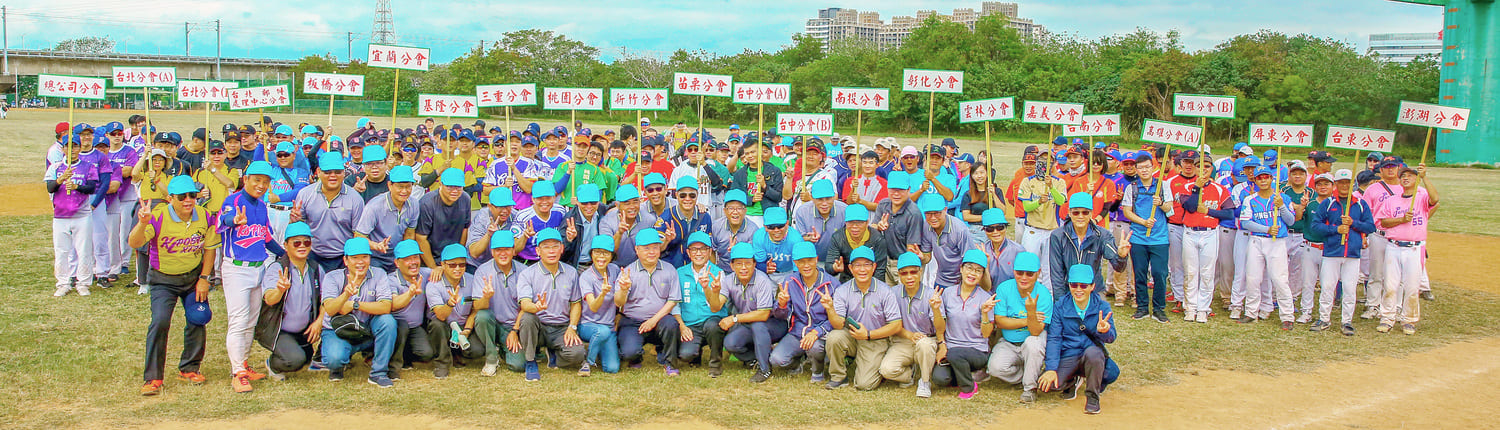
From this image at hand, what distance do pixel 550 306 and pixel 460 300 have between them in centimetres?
75

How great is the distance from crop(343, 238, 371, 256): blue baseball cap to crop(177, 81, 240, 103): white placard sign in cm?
520

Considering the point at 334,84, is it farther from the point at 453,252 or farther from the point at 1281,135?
the point at 1281,135

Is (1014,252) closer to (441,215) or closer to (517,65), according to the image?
(441,215)

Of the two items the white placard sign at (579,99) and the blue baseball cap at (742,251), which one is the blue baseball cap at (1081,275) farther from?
the white placard sign at (579,99)

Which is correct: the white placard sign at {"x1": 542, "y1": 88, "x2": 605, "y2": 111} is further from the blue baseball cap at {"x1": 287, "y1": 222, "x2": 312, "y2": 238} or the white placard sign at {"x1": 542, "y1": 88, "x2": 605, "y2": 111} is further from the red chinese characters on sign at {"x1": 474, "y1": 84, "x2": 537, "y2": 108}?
the blue baseball cap at {"x1": 287, "y1": 222, "x2": 312, "y2": 238}

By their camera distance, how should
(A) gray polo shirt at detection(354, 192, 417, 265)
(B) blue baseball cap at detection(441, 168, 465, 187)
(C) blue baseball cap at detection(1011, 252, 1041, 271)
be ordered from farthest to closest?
(B) blue baseball cap at detection(441, 168, 465, 187), (A) gray polo shirt at detection(354, 192, 417, 265), (C) blue baseball cap at detection(1011, 252, 1041, 271)

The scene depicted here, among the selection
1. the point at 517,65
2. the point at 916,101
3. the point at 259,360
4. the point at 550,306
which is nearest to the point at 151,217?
the point at 259,360

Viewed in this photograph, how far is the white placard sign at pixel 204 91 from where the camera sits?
12.3m

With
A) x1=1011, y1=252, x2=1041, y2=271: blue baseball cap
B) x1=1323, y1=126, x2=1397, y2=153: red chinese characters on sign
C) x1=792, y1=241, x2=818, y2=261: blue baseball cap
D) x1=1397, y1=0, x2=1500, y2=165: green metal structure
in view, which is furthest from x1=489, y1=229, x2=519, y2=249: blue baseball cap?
x1=1397, y1=0, x2=1500, y2=165: green metal structure

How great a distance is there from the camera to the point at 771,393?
818 cm

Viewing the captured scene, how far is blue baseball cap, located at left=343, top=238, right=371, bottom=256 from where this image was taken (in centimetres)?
809

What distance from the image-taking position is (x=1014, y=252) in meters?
9.31

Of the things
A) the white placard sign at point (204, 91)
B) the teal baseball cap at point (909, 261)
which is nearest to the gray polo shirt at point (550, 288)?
the teal baseball cap at point (909, 261)

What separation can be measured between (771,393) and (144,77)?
10.0 m
